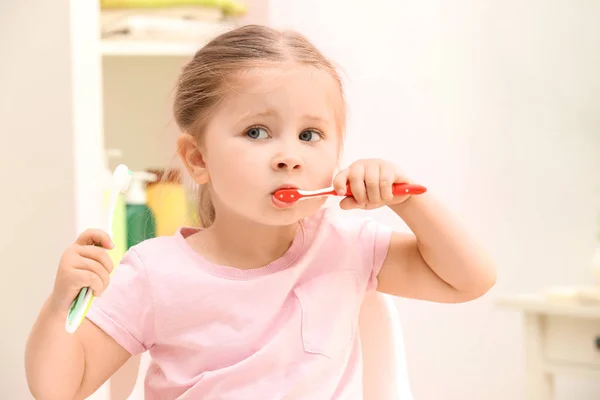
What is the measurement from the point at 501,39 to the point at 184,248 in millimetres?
1052

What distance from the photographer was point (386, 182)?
70 centimetres

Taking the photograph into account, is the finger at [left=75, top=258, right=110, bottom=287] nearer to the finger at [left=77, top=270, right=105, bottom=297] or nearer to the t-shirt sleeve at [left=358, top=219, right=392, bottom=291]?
the finger at [left=77, top=270, right=105, bottom=297]

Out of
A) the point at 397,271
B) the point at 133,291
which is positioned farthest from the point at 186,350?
the point at 397,271

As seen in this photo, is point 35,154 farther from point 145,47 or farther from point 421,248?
point 145,47

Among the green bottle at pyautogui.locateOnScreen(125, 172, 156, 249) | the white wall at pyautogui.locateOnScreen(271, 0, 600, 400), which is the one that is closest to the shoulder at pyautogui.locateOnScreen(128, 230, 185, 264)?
the green bottle at pyautogui.locateOnScreen(125, 172, 156, 249)

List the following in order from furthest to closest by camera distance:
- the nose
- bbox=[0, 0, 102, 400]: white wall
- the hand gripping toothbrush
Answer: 1. bbox=[0, 0, 102, 400]: white wall
2. the nose
3. the hand gripping toothbrush

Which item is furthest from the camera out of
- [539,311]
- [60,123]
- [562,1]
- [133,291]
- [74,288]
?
[562,1]

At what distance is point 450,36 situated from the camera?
164 cm

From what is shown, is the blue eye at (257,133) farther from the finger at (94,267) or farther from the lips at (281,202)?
the finger at (94,267)

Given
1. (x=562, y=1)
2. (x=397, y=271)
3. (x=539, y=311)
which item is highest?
(x=562, y=1)

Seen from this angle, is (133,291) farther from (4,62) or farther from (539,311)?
(539,311)

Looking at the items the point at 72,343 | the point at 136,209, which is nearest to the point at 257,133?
the point at 72,343

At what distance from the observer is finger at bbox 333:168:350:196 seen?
0.70m

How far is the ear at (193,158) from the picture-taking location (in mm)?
804
